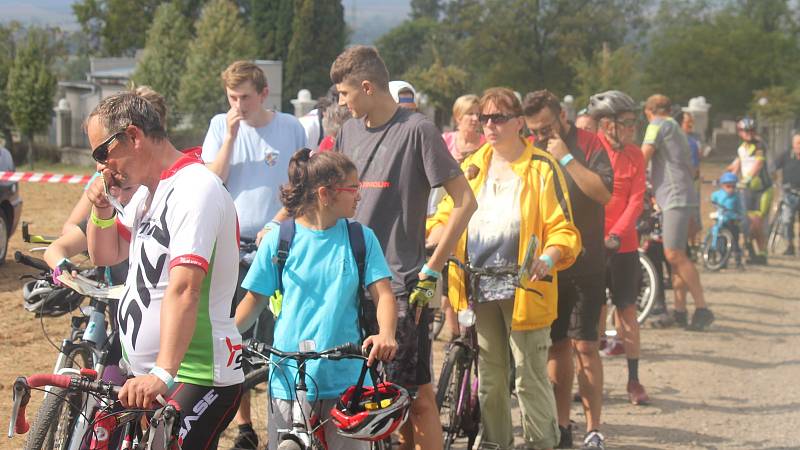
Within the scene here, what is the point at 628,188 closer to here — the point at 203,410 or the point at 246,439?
the point at 246,439

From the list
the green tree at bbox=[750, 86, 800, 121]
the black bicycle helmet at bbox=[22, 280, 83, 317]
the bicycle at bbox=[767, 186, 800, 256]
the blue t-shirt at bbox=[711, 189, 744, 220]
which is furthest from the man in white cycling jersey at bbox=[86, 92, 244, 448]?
the green tree at bbox=[750, 86, 800, 121]

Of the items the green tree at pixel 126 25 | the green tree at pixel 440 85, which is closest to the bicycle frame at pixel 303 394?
the green tree at pixel 440 85

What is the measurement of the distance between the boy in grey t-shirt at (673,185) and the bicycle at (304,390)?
685 centimetres

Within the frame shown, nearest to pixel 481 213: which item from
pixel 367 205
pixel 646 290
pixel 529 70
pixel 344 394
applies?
pixel 367 205

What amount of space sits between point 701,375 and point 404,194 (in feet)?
16.2

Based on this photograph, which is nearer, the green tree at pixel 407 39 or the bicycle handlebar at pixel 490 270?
the bicycle handlebar at pixel 490 270

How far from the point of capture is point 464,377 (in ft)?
20.3

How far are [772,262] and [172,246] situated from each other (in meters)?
15.0

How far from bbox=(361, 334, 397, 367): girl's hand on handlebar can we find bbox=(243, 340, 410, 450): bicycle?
0.03 meters

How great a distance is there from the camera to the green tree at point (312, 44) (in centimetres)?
6056

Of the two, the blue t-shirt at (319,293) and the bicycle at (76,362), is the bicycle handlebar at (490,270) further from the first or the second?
the bicycle at (76,362)

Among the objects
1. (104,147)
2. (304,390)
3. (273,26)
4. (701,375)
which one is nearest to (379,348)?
(304,390)

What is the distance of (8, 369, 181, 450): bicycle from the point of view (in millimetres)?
3125

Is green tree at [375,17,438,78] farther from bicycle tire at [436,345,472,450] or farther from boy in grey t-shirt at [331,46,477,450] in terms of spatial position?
boy in grey t-shirt at [331,46,477,450]
